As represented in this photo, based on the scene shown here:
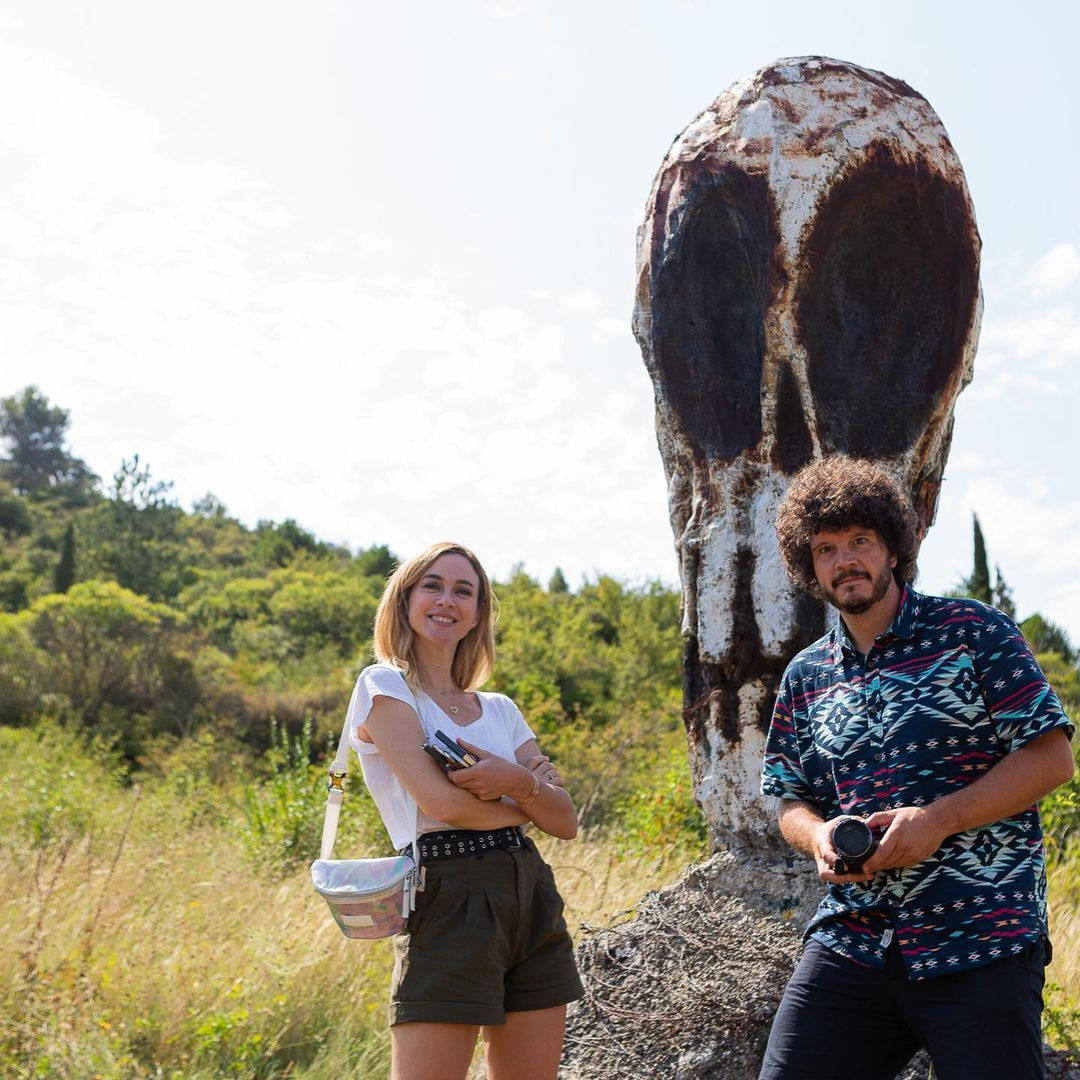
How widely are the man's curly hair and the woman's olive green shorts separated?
909 millimetres

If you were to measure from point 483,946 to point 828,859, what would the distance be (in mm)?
777

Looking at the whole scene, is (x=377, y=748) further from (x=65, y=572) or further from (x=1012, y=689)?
(x=65, y=572)

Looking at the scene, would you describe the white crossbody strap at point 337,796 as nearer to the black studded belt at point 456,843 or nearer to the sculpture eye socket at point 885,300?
the black studded belt at point 456,843

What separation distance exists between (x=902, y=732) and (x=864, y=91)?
2350 mm

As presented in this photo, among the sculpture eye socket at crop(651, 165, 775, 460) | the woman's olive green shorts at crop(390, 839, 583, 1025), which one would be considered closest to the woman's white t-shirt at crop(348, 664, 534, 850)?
the woman's olive green shorts at crop(390, 839, 583, 1025)

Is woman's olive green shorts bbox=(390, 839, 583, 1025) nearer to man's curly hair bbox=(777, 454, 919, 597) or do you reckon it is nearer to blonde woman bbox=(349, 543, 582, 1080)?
blonde woman bbox=(349, 543, 582, 1080)

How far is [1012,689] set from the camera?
2221 millimetres

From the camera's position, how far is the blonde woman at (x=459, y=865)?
2576 millimetres

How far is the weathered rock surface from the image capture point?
3.36 metres

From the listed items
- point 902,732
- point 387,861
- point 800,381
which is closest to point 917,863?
point 902,732

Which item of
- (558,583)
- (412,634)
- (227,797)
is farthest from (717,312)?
(558,583)

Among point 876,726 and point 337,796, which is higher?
point 876,726

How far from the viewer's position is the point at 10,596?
27.2m

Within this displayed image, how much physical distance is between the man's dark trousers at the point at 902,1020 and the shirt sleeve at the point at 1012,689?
38cm
